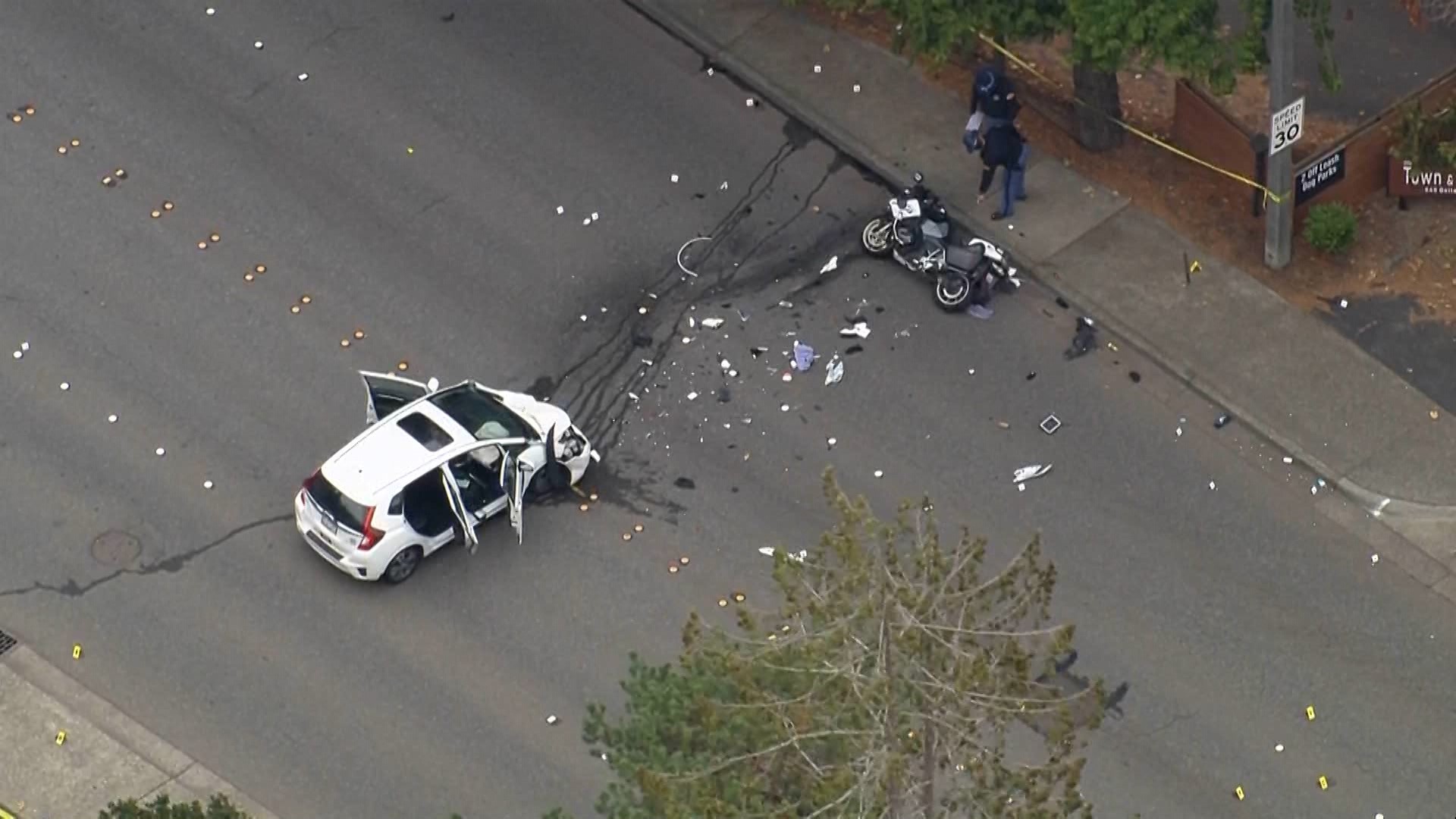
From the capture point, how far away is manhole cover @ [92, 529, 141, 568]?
912 inches

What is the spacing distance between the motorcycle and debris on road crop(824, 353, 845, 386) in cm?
137

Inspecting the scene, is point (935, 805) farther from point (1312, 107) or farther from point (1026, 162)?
point (1312, 107)

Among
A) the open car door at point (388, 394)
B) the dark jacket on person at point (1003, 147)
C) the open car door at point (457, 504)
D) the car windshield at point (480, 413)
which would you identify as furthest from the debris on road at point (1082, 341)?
the open car door at point (388, 394)

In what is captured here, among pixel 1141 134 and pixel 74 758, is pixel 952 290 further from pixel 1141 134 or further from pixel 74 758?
pixel 74 758

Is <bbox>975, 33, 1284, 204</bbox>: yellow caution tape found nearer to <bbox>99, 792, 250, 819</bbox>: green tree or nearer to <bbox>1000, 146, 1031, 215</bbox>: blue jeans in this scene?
<bbox>1000, 146, 1031, 215</bbox>: blue jeans

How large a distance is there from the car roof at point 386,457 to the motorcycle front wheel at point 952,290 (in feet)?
18.1

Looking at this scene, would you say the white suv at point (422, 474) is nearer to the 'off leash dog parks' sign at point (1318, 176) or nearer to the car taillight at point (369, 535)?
the car taillight at point (369, 535)

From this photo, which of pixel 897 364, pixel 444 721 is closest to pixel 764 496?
pixel 897 364

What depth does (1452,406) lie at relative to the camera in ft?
81.1

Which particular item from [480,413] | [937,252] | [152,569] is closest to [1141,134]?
[937,252]

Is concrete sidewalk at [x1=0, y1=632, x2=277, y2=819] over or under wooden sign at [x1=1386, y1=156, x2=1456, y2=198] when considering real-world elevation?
under

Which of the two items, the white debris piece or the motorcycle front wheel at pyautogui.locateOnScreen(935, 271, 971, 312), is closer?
the white debris piece

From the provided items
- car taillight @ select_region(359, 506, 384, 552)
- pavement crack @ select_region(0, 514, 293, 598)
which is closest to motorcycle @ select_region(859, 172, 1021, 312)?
car taillight @ select_region(359, 506, 384, 552)

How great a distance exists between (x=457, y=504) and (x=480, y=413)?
1.05 metres
